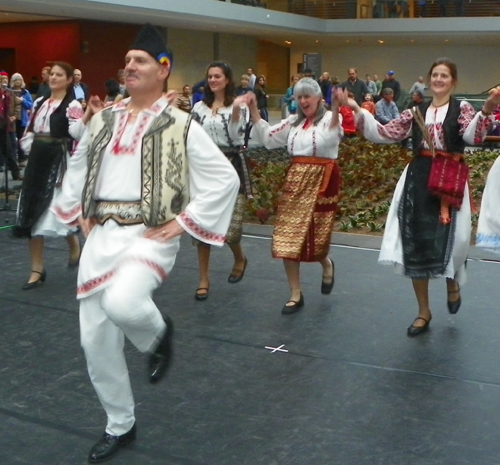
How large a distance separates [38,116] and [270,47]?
100 feet

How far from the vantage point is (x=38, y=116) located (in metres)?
6.31

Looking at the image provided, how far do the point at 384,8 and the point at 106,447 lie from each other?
97.2 ft

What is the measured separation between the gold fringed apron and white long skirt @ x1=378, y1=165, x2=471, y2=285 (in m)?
0.56

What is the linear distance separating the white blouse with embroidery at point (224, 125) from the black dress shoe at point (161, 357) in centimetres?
280

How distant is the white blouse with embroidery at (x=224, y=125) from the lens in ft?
19.8

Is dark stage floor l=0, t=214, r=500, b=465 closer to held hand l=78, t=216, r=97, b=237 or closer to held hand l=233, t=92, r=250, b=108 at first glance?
held hand l=78, t=216, r=97, b=237

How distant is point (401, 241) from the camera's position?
5.33 m

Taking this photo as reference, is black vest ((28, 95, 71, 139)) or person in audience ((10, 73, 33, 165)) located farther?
person in audience ((10, 73, 33, 165))

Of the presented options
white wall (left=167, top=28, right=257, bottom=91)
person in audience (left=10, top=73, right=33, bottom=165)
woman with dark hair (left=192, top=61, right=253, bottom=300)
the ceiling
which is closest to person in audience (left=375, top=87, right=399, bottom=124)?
person in audience (left=10, top=73, right=33, bottom=165)

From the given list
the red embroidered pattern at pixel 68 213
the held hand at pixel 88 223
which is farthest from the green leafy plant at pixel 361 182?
the held hand at pixel 88 223

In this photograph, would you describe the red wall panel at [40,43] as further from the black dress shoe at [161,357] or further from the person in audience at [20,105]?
the black dress shoe at [161,357]

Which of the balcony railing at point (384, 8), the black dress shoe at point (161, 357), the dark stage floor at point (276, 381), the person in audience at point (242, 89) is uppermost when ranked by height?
the balcony railing at point (384, 8)

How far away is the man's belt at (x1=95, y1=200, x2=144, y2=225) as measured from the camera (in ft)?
11.1

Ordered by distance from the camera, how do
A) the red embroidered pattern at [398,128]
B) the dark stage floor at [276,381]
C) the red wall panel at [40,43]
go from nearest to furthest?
1. the dark stage floor at [276,381]
2. the red embroidered pattern at [398,128]
3. the red wall panel at [40,43]
